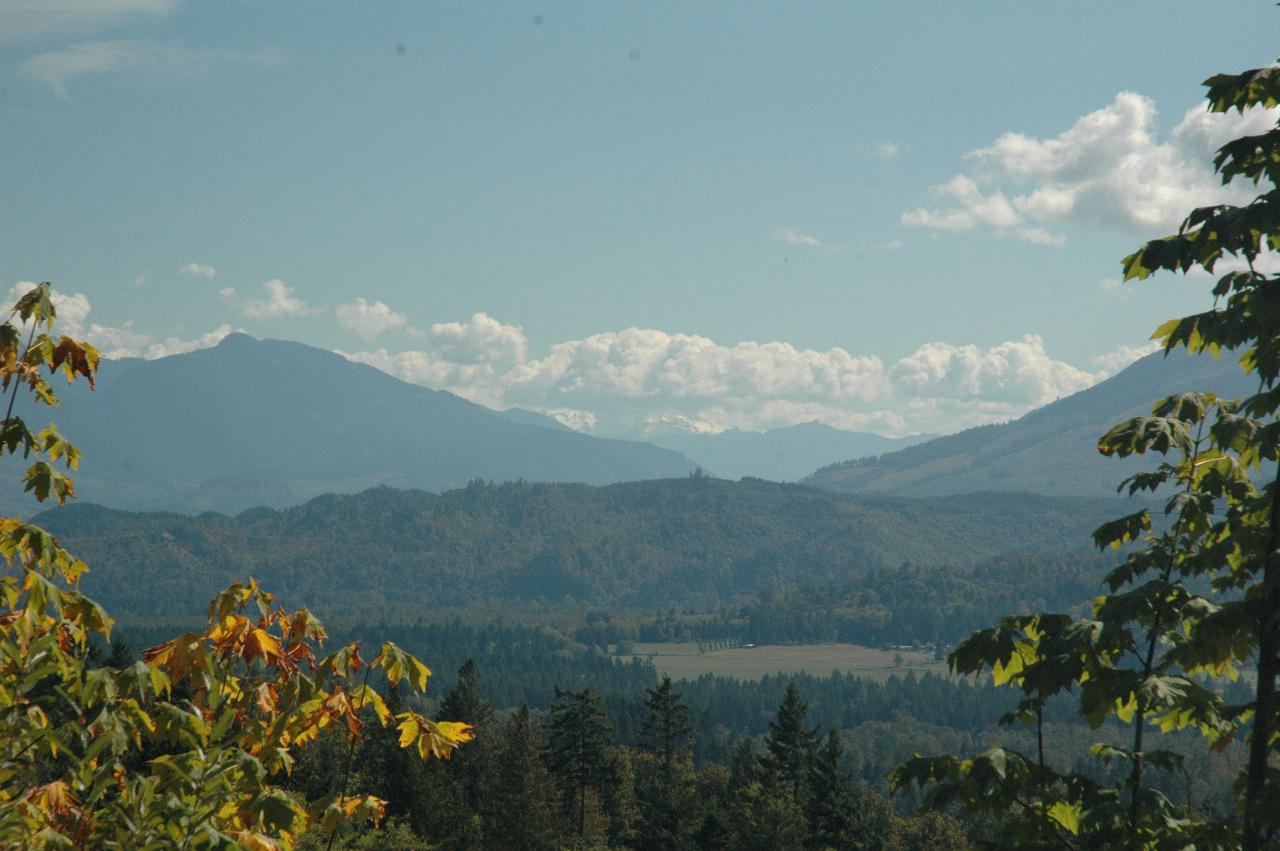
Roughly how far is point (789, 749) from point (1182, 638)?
276ft

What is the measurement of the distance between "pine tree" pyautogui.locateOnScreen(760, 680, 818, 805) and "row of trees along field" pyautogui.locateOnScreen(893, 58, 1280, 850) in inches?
3196

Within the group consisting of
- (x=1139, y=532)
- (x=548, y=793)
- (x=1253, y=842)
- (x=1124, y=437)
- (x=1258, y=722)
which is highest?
(x=1124, y=437)

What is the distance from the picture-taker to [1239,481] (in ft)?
35.8

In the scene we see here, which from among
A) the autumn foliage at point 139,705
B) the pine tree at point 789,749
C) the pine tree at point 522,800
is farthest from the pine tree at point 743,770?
the autumn foliage at point 139,705

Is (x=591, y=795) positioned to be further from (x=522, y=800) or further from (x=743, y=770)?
(x=522, y=800)

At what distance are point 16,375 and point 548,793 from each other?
78018 mm

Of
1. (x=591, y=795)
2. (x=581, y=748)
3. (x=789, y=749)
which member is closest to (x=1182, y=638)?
(x=581, y=748)

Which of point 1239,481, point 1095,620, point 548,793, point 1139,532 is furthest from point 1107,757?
point 548,793

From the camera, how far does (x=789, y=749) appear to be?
91.1 metres

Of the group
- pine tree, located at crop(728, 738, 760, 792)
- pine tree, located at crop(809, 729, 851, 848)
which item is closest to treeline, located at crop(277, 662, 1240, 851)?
pine tree, located at crop(809, 729, 851, 848)

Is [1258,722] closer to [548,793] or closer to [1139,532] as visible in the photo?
[1139,532]

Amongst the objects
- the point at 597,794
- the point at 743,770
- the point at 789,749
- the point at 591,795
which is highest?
the point at 789,749

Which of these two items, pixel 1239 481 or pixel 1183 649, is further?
pixel 1239 481

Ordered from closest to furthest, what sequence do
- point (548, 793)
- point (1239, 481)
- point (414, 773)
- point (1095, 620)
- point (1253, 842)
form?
point (1253, 842)
point (1095, 620)
point (1239, 481)
point (414, 773)
point (548, 793)
